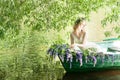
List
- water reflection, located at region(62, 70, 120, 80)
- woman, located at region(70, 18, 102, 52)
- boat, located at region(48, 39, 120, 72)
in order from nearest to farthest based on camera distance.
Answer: boat, located at region(48, 39, 120, 72) → woman, located at region(70, 18, 102, 52) → water reflection, located at region(62, 70, 120, 80)

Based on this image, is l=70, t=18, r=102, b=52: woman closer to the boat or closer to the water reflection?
the boat

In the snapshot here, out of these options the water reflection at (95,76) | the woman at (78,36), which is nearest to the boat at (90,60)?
the water reflection at (95,76)

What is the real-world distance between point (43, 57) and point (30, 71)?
0.46 metres

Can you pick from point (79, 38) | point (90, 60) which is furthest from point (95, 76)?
point (79, 38)

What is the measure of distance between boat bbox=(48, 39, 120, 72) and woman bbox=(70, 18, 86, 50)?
0.74 ft

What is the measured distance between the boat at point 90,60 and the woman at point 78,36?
225 mm

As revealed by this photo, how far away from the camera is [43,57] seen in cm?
809

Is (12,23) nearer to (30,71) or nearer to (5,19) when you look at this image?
(5,19)

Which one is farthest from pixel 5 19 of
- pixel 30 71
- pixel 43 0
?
pixel 30 71

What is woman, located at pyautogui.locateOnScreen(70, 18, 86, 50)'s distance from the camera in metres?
7.09

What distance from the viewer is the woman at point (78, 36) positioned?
23.3 ft

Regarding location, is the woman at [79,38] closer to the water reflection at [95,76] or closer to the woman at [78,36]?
the woman at [78,36]

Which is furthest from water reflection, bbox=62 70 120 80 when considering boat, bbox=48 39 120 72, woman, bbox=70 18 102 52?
woman, bbox=70 18 102 52

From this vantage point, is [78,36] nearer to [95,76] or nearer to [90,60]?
[90,60]
